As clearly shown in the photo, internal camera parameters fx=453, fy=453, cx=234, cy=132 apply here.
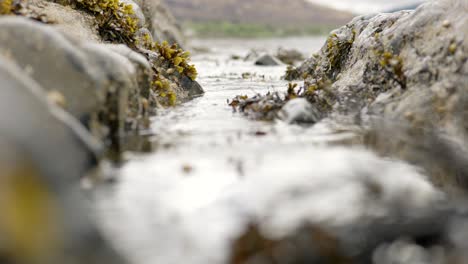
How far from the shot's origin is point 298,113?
5.21m

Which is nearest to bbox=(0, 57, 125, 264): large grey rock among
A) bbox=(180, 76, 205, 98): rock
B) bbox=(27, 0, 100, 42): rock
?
bbox=(27, 0, 100, 42): rock

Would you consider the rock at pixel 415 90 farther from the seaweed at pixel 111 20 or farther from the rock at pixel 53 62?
the seaweed at pixel 111 20

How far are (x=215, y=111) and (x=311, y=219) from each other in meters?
3.53

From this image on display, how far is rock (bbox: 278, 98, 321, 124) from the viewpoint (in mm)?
5195

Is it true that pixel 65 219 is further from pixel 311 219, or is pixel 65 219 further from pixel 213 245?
pixel 311 219

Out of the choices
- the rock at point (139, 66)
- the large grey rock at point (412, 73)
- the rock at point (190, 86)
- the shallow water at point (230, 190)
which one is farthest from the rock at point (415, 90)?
the rock at point (139, 66)

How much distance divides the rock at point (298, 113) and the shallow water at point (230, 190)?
433 millimetres

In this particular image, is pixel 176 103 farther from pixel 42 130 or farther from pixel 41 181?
pixel 41 181

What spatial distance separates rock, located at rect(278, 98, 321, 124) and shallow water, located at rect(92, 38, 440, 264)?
43 cm

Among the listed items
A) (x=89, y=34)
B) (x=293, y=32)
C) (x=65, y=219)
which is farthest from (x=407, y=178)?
(x=293, y=32)

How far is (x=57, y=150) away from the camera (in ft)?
9.91

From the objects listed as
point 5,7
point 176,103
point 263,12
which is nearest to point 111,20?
point 176,103

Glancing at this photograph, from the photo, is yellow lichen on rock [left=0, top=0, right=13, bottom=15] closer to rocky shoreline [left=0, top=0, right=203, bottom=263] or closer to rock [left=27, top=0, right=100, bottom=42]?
rocky shoreline [left=0, top=0, right=203, bottom=263]

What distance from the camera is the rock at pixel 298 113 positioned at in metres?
5.20
